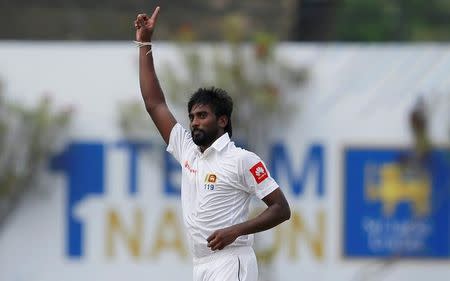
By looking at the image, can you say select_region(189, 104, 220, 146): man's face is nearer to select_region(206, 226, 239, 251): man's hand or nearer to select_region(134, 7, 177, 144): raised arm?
select_region(134, 7, 177, 144): raised arm

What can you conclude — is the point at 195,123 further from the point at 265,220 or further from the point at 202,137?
the point at 265,220

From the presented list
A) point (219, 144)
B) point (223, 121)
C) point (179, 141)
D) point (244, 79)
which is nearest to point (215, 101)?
point (223, 121)

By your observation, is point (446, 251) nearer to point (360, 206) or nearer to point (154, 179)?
point (360, 206)

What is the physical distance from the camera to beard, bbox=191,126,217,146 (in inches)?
294

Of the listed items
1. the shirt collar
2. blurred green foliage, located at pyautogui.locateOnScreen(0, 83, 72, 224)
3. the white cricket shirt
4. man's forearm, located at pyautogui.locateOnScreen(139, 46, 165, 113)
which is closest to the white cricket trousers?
the white cricket shirt

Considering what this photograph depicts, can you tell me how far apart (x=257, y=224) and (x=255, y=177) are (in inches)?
10.9

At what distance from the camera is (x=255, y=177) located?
7.42 metres

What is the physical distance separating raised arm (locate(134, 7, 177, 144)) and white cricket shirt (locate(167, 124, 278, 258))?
1.54ft

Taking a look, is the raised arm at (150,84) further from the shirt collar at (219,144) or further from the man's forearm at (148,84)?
the shirt collar at (219,144)

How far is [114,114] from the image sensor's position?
14594 mm

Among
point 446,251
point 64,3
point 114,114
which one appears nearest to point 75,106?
point 114,114

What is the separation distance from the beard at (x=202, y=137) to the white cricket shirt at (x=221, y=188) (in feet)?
0.11

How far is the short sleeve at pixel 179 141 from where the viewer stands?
779 centimetres

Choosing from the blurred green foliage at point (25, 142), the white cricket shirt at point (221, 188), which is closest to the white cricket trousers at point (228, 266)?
the white cricket shirt at point (221, 188)
